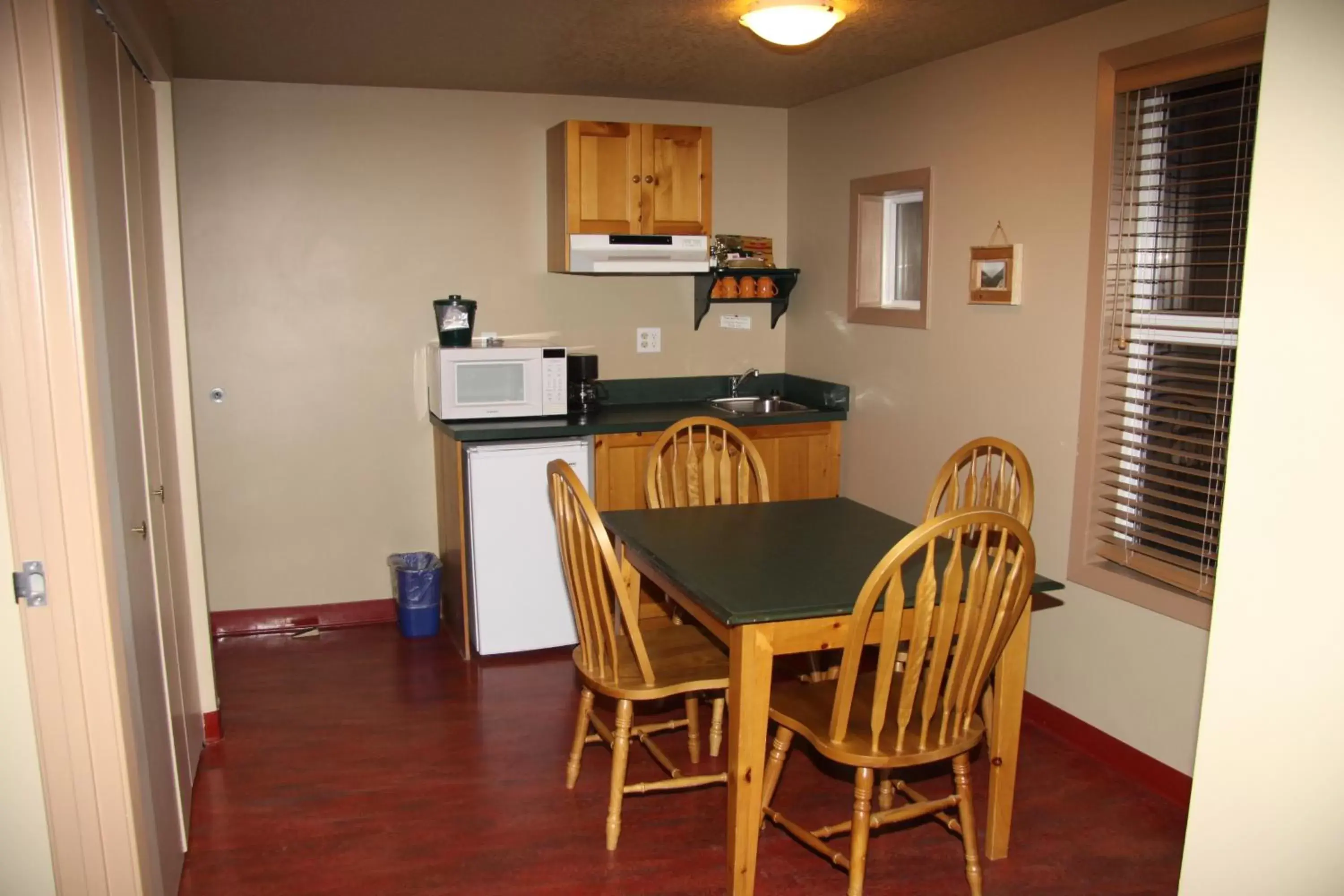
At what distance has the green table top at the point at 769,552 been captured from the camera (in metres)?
2.33

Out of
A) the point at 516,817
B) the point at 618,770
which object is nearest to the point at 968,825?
the point at 618,770

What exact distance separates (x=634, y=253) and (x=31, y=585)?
2903 millimetres

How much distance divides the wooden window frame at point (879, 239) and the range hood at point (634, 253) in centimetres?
63

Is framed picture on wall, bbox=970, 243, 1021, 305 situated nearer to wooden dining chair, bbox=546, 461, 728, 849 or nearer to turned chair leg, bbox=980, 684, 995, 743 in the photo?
turned chair leg, bbox=980, 684, 995, 743

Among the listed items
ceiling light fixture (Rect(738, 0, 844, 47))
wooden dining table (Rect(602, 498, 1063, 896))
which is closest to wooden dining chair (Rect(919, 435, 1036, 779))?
wooden dining table (Rect(602, 498, 1063, 896))

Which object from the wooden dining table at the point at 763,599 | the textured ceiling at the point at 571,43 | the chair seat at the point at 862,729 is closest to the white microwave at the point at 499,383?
the textured ceiling at the point at 571,43

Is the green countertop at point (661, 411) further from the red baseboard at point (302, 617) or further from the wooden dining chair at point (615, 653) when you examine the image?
the wooden dining chair at point (615, 653)

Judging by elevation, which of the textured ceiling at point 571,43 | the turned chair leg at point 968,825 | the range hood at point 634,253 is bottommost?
the turned chair leg at point 968,825

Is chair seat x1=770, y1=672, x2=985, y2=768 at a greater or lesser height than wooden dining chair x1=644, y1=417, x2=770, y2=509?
lesser

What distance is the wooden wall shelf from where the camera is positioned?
4.66 meters

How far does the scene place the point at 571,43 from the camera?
3.53m

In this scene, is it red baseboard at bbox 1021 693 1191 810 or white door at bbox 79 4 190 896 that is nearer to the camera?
white door at bbox 79 4 190 896

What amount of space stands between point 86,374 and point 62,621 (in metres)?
0.43

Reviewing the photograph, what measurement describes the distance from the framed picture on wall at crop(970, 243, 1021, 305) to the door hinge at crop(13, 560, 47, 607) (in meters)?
2.80
